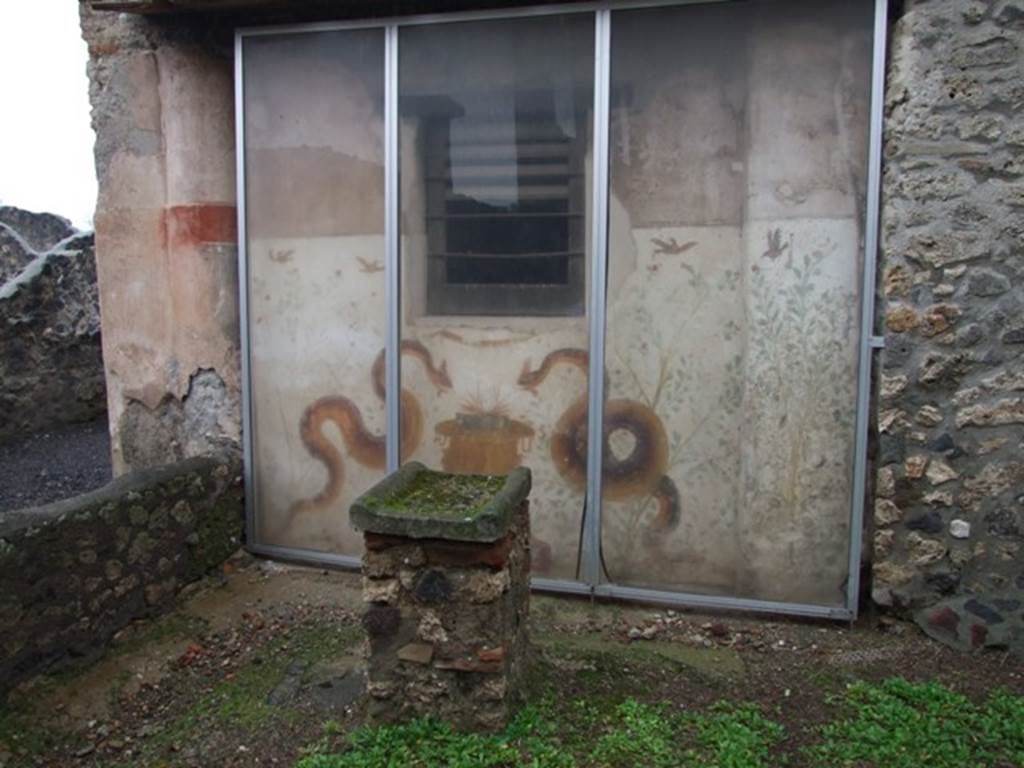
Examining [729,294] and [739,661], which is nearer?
[739,661]

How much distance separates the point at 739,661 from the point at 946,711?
73 centimetres

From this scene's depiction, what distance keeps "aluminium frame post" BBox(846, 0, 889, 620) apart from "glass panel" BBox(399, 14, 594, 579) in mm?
1148

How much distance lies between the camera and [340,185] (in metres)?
3.85

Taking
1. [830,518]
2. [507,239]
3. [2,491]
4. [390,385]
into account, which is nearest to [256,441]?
[390,385]

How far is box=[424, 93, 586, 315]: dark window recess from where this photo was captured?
3559 millimetres

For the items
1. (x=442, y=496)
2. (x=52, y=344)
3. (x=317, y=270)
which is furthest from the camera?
(x=52, y=344)

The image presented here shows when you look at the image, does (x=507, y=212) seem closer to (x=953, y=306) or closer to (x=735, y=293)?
(x=735, y=293)

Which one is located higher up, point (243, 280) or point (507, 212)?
Answer: point (507, 212)

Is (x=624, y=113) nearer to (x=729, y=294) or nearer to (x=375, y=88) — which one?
(x=729, y=294)

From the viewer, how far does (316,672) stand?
3.08 meters

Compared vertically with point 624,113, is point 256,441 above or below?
below

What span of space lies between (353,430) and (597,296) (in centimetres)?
139

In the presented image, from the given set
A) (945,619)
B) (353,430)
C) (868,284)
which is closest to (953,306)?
(868,284)

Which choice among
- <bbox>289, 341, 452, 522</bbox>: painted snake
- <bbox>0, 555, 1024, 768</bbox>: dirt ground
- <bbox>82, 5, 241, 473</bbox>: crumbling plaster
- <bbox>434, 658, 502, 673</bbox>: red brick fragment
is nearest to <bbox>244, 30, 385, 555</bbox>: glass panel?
<bbox>289, 341, 452, 522</bbox>: painted snake
